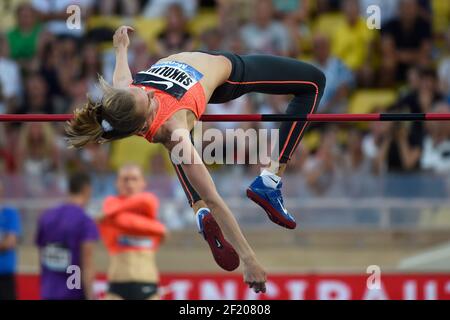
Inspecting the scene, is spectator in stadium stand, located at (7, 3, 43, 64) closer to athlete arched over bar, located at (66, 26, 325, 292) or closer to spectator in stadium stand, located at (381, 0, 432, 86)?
spectator in stadium stand, located at (381, 0, 432, 86)

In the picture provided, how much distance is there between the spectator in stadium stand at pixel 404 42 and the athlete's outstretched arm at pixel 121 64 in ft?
18.7

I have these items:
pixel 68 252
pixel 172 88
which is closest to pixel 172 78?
pixel 172 88

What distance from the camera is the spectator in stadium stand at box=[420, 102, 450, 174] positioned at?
11219 mm

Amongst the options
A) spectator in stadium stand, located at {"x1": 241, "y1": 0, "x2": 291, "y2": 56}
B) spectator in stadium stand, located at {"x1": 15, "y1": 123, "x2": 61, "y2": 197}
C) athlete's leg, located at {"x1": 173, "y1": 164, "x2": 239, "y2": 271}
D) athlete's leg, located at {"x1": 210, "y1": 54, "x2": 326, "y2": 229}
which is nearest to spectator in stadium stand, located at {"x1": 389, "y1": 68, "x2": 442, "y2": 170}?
spectator in stadium stand, located at {"x1": 241, "y1": 0, "x2": 291, "y2": 56}

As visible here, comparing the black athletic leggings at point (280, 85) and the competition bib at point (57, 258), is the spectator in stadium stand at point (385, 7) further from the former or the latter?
the black athletic leggings at point (280, 85)

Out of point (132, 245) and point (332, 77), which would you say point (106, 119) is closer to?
point (132, 245)

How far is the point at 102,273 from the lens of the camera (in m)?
10.8

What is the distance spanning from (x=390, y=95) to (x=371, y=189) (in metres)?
1.98

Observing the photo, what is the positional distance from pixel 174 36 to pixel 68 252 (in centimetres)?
402

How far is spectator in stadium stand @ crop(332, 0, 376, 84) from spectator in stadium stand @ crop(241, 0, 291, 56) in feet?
1.82

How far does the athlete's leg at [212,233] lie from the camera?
707 centimetres

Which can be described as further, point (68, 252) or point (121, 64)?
point (68, 252)

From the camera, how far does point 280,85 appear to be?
7.41 m
